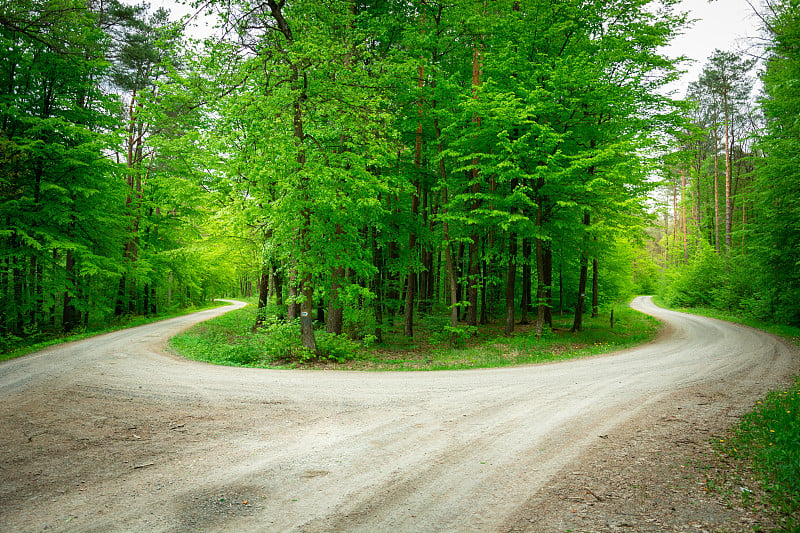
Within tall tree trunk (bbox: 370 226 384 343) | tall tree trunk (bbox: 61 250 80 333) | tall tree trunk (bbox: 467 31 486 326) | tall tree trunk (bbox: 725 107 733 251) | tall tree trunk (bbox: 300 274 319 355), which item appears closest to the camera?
tall tree trunk (bbox: 300 274 319 355)

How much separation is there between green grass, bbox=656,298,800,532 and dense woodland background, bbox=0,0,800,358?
25.1 feet

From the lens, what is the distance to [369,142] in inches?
439

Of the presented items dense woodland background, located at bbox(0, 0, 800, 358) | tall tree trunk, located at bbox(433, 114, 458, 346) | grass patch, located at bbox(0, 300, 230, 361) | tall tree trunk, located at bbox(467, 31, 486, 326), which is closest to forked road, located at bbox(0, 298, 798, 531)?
grass patch, located at bbox(0, 300, 230, 361)

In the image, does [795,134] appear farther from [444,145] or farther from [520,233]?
[444,145]

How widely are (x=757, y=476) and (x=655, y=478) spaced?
1100 mm

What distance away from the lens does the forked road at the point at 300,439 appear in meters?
3.43

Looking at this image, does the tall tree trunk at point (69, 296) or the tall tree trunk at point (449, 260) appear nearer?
the tall tree trunk at point (449, 260)

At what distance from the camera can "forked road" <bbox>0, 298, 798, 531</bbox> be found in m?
3.43

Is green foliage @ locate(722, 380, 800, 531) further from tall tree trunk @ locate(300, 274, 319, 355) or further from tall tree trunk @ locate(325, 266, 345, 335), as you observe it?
tall tree trunk @ locate(325, 266, 345, 335)

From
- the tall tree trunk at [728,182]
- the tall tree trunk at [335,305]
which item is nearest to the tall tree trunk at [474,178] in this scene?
the tall tree trunk at [335,305]

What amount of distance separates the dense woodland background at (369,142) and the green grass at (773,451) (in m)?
7.66

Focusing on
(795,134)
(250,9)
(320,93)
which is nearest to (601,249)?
(795,134)

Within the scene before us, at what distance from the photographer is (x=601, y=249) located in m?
15.3

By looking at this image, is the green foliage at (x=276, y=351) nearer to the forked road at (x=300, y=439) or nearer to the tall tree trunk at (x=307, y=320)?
the tall tree trunk at (x=307, y=320)
